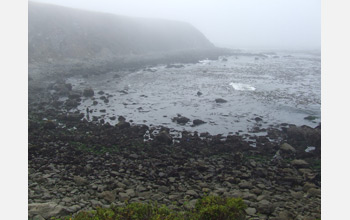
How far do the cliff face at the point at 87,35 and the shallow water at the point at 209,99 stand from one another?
18.1 meters

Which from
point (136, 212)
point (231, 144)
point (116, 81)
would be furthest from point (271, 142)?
point (116, 81)

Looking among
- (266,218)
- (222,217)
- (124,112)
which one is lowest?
(266,218)

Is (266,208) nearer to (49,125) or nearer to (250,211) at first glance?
(250,211)

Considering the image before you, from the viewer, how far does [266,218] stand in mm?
9680

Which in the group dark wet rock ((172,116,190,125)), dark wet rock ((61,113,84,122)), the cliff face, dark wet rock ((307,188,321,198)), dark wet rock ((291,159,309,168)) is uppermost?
the cliff face

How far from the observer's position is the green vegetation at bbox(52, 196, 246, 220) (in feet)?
26.4

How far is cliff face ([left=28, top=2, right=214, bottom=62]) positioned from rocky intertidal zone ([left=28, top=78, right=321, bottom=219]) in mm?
41095

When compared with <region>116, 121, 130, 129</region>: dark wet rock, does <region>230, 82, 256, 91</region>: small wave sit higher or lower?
higher

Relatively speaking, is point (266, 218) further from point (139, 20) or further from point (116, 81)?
point (139, 20)

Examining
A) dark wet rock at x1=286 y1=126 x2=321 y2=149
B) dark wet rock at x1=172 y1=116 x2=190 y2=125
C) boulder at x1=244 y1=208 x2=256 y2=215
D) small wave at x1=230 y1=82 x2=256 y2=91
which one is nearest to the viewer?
boulder at x1=244 y1=208 x2=256 y2=215

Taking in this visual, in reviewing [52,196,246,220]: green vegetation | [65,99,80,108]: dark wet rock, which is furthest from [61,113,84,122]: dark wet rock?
[52,196,246,220]: green vegetation

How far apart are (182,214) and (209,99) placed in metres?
25.7

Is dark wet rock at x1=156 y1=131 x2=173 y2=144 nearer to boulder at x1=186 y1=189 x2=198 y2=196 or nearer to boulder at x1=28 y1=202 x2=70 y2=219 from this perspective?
boulder at x1=186 y1=189 x2=198 y2=196

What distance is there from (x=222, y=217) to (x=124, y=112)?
2005cm
